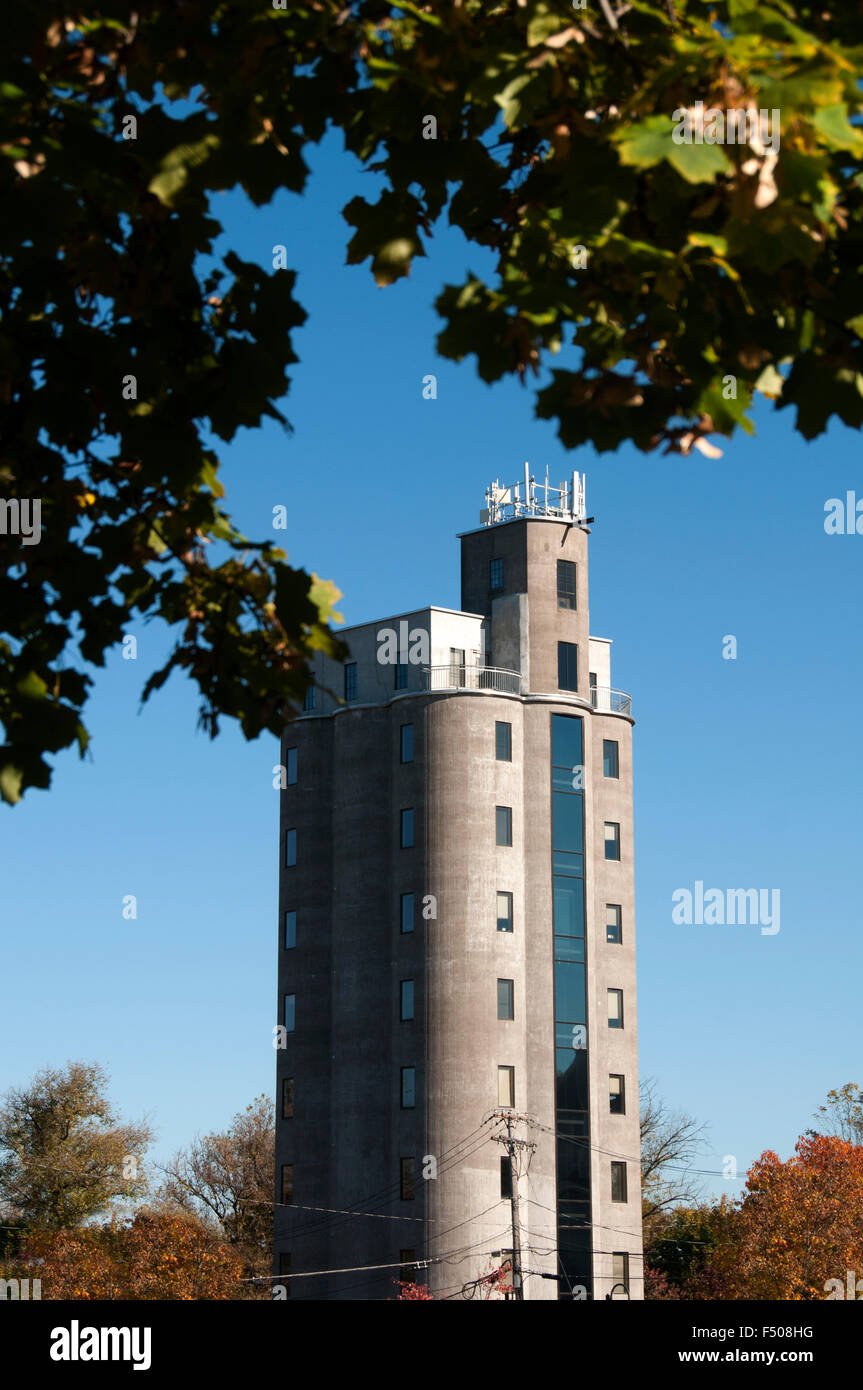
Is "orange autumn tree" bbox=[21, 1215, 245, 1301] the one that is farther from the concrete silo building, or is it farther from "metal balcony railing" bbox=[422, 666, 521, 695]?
"metal balcony railing" bbox=[422, 666, 521, 695]

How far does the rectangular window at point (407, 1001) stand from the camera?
71.7 meters

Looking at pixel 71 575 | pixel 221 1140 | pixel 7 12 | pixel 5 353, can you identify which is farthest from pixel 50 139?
pixel 221 1140

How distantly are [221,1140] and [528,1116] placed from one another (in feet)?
130

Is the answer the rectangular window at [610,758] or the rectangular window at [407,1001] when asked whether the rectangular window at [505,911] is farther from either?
the rectangular window at [610,758]

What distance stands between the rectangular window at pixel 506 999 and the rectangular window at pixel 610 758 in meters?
12.2

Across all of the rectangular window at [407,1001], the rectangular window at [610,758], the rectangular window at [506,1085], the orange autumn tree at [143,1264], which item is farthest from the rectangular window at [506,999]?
the orange autumn tree at [143,1264]

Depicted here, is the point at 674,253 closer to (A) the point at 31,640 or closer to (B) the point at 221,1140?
(A) the point at 31,640

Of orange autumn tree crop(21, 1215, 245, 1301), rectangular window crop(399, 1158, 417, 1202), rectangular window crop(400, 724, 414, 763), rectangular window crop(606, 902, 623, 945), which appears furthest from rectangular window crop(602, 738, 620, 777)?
orange autumn tree crop(21, 1215, 245, 1301)

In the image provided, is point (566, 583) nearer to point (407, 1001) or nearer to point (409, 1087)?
point (407, 1001)

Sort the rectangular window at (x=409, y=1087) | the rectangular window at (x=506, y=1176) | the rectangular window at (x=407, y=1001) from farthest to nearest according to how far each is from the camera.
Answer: the rectangular window at (x=407, y=1001) < the rectangular window at (x=409, y=1087) < the rectangular window at (x=506, y=1176)

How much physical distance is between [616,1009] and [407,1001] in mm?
10412

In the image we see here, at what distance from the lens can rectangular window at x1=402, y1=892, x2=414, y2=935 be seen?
72562 mm

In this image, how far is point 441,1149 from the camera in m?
69.7

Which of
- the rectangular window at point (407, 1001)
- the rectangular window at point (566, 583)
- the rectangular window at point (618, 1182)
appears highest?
the rectangular window at point (566, 583)
